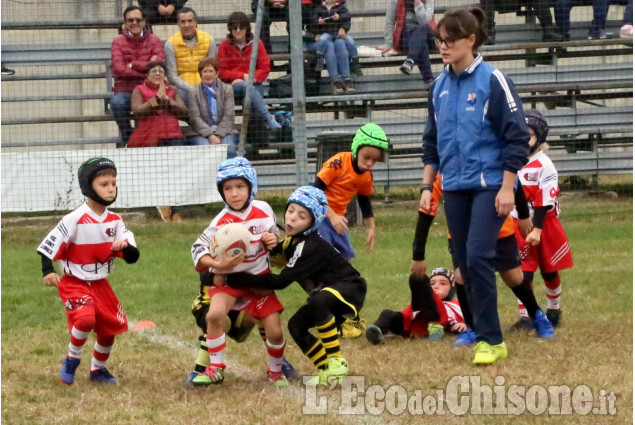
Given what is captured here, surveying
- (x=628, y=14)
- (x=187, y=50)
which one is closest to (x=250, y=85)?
(x=187, y=50)

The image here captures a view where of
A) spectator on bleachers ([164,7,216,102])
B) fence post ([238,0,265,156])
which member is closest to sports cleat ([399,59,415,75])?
fence post ([238,0,265,156])

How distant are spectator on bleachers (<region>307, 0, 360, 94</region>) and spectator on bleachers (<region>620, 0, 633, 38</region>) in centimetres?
403

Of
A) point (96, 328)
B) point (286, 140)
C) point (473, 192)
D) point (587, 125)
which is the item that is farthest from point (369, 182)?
point (587, 125)

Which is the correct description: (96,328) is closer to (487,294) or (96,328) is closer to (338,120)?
(487,294)

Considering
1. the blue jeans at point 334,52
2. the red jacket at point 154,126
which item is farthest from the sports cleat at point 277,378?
the blue jeans at point 334,52

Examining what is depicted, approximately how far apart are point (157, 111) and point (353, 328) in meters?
6.78

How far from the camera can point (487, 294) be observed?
695 centimetres

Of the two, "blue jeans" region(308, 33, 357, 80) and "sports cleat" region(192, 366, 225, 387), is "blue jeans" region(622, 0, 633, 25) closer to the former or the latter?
"blue jeans" region(308, 33, 357, 80)

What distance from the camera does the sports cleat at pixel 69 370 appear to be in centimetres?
676

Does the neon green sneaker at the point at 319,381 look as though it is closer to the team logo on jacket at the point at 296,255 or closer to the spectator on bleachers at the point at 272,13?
the team logo on jacket at the point at 296,255

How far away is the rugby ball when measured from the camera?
21.1 feet

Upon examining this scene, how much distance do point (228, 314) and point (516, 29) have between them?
33.3ft

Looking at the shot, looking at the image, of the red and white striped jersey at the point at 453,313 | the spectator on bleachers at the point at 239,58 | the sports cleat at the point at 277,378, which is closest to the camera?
the sports cleat at the point at 277,378

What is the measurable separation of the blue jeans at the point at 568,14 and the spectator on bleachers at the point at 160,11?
531cm
